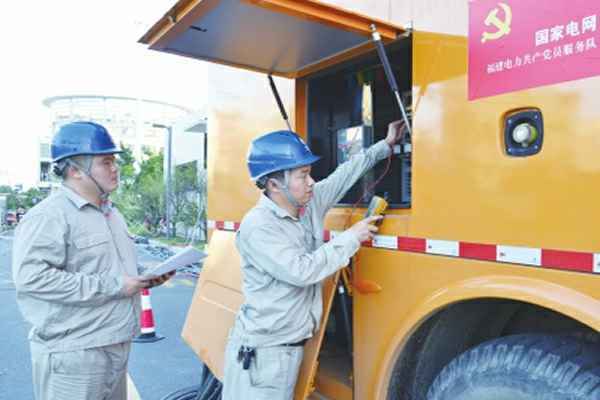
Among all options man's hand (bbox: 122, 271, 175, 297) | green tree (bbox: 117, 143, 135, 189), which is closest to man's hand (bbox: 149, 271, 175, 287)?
man's hand (bbox: 122, 271, 175, 297)

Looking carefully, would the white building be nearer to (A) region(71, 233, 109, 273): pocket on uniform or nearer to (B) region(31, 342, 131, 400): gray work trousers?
(A) region(71, 233, 109, 273): pocket on uniform

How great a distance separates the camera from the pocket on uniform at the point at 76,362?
7.11 feet

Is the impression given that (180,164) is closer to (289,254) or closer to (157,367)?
(157,367)

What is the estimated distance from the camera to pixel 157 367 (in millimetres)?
4922

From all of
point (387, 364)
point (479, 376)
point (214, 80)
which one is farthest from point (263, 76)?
point (479, 376)

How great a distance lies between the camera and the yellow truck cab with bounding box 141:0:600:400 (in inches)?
58.3

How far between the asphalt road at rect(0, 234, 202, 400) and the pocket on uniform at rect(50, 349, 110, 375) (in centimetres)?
81

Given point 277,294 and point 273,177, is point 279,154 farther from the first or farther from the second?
point 277,294

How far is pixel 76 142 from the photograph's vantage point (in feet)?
7.65

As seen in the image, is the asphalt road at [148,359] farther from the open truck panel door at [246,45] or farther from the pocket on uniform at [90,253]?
the pocket on uniform at [90,253]

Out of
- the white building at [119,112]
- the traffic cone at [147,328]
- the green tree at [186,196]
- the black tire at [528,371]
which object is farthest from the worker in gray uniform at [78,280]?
the white building at [119,112]

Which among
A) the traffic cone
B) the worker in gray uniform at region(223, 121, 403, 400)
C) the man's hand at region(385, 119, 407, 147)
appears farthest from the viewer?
the traffic cone

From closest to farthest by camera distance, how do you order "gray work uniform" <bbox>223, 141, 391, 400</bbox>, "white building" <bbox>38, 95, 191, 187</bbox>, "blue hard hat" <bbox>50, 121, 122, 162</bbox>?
"gray work uniform" <bbox>223, 141, 391, 400</bbox> → "blue hard hat" <bbox>50, 121, 122, 162</bbox> → "white building" <bbox>38, 95, 191, 187</bbox>

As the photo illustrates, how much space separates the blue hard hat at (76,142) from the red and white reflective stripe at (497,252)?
1339 millimetres
